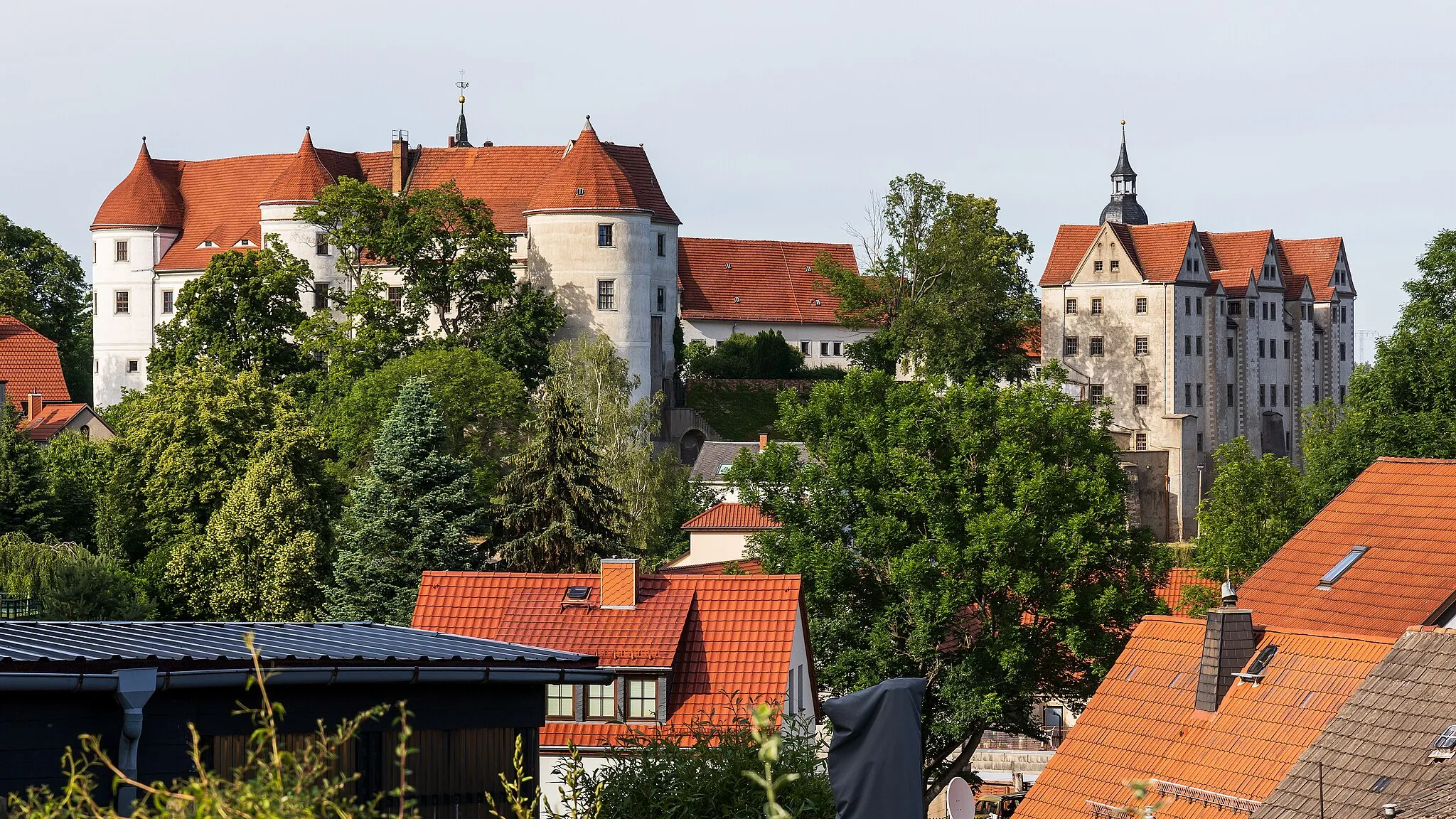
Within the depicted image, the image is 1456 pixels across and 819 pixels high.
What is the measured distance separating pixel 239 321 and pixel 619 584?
49153 mm

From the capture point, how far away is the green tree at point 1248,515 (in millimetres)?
52969

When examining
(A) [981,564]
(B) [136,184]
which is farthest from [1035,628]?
(B) [136,184]

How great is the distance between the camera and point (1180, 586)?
2016 inches

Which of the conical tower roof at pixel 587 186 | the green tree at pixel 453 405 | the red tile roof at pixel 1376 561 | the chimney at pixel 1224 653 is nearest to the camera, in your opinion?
the chimney at pixel 1224 653

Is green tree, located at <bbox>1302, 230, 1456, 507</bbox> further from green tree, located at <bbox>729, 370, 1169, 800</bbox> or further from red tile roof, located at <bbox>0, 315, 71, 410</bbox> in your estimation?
red tile roof, located at <bbox>0, 315, 71, 410</bbox>

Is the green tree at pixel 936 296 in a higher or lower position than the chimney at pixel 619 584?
higher

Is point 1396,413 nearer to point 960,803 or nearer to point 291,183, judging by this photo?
point 960,803

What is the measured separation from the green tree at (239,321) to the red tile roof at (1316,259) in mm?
53885

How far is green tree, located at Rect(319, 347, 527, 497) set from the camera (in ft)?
216

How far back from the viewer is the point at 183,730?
482 inches

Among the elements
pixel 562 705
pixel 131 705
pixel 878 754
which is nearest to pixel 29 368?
pixel 562 705

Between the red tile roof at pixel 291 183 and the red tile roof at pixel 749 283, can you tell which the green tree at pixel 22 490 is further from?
the red tile roof at pixel 749 283

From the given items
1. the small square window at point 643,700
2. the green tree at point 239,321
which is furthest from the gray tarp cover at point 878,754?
the green tree at point 239,321

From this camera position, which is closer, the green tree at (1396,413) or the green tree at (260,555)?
the green tree at (1396,413)
